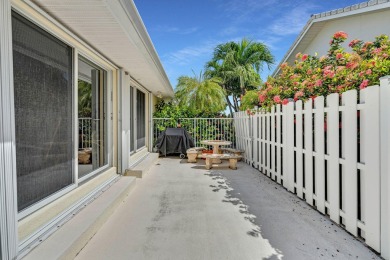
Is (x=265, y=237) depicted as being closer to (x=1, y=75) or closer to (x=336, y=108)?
(x=336, y=108)

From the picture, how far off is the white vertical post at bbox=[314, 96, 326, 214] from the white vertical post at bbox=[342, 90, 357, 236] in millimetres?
474

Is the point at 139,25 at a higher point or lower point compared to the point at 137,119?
higher

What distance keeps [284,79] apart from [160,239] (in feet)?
16.6

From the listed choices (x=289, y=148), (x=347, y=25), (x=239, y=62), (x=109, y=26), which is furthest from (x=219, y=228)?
(x=239, y=62)

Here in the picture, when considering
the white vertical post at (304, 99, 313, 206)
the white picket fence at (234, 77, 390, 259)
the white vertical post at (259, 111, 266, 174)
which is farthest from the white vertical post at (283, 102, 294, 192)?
the white vertical post at (259, 111, 266, 174)

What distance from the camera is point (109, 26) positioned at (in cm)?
304

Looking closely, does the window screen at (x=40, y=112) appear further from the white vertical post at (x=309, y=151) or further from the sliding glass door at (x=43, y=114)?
the white vertical post at (x=309, y=151)

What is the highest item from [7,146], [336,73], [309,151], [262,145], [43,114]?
[336,73]

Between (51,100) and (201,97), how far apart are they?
27.2 feet

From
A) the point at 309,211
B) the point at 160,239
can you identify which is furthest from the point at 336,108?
the point at 160,239

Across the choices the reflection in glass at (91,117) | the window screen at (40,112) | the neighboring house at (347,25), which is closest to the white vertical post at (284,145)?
the reflection in glass at (91,117)

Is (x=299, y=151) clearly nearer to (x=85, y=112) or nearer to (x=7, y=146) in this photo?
(x=85, y=112)

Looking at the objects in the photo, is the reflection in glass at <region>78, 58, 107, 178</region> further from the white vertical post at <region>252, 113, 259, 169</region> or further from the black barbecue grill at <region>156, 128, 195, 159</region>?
the black barbecue grill at <region>156, 128, 195, 159</region>

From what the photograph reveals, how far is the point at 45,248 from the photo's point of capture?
2.25 metres
